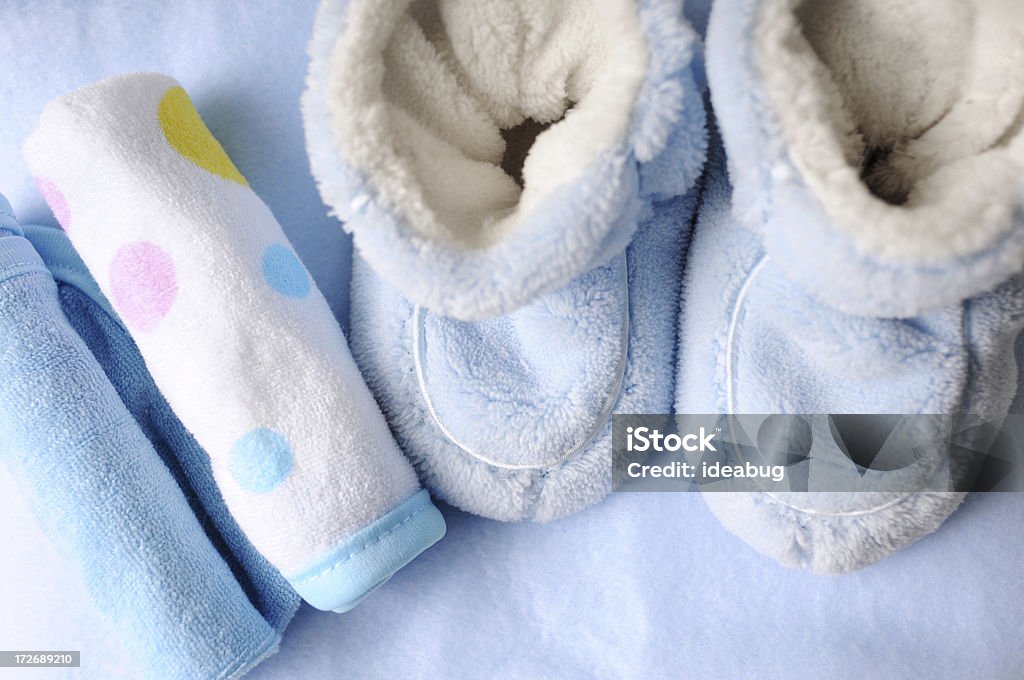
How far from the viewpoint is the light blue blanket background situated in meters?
0.68

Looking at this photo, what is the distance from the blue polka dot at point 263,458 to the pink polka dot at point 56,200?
25 centimetres

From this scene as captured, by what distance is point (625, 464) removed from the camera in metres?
0.71

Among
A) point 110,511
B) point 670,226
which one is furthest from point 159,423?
point 670,226

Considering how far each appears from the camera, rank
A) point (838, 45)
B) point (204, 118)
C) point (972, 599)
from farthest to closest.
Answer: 1. point (204, 118)
2. point (972, 599)
3. point (838, 45)

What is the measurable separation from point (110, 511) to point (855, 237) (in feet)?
1.90

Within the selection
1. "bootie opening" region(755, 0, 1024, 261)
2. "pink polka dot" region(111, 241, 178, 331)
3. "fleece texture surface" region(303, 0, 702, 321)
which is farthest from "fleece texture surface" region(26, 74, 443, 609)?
"bootie opening" region(755, 0, 1024, 261)

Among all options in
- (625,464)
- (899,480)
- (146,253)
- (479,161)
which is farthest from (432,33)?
(899,480)

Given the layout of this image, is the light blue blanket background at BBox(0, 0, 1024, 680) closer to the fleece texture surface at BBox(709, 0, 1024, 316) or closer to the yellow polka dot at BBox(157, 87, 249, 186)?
the yellow polka dot at BBox(157, 87, 249, 186)

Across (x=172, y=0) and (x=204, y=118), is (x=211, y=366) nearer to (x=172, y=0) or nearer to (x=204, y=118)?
(x=204, y=118)

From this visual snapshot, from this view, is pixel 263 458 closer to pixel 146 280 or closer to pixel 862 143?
pixel 146 280

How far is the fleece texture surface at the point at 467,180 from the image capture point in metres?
0.50

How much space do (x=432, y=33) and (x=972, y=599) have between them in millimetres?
643

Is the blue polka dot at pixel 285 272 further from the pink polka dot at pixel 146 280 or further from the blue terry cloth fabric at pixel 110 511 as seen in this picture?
the blue terry cloth fabric at pixel 110 511

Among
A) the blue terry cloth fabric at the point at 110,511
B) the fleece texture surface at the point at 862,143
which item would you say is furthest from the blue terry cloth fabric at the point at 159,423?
the fleece texture surface at the point at 862,143
